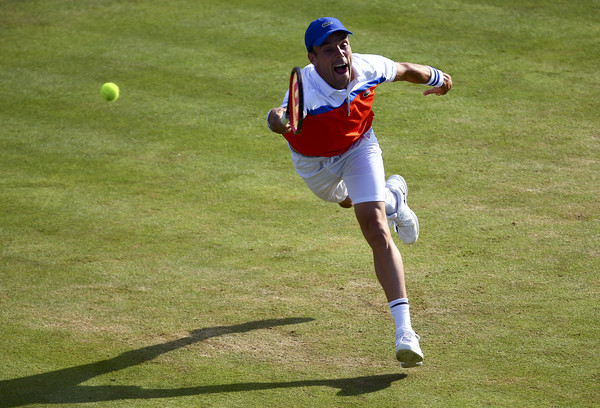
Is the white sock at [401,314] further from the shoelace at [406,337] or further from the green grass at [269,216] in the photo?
the green grass at [269,216]

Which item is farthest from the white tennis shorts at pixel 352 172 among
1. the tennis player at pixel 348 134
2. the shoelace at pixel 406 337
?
the shoelace at pixel 406 337

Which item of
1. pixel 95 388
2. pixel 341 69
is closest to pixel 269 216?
pixel 341 69

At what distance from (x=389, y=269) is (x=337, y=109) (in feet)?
4.42

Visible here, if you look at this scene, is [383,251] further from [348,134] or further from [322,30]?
[322,30]

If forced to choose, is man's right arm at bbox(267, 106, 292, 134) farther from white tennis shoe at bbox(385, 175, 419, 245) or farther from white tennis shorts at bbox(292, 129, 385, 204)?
white tennis shoe at bbox(385, 175, 419, 245)

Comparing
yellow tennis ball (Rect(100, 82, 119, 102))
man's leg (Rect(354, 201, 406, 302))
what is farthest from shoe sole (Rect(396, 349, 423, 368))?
yellow tennis ball (Rect(100, 82, 119, 102))

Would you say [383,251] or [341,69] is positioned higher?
[341,69]

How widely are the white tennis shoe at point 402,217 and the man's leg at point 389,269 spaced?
1.12m

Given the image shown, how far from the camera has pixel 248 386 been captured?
5.78m

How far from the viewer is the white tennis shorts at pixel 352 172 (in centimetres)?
638

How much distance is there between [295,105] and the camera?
5930mm

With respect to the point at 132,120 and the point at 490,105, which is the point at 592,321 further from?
the point at 132,120

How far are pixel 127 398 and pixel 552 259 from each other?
404 cm

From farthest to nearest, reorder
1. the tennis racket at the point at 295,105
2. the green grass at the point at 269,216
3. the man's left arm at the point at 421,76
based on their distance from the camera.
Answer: the man's left arm at the point at 421,76 < the green grass at the point at 269,216 < the tennis racket at the point at 295,105
